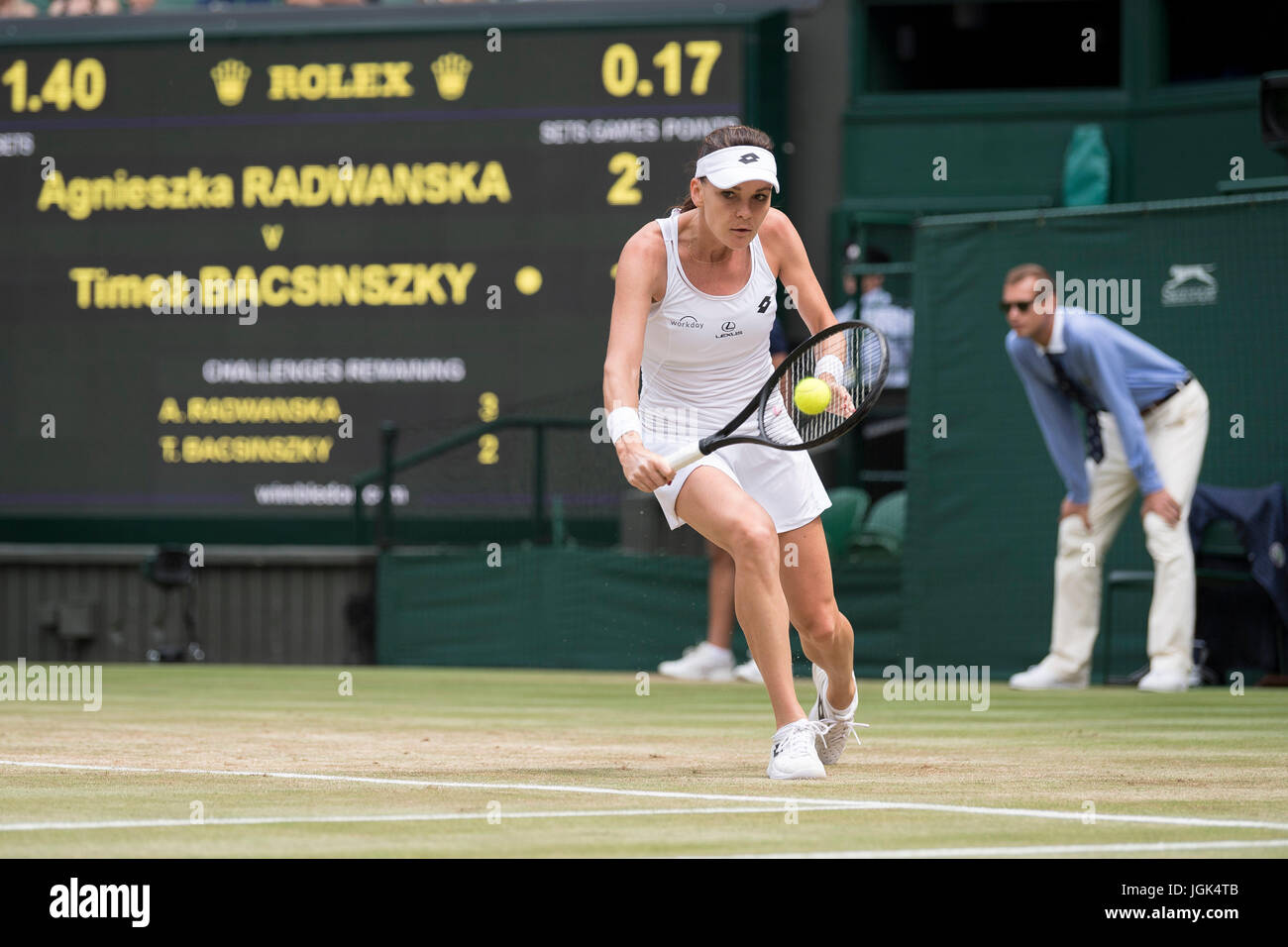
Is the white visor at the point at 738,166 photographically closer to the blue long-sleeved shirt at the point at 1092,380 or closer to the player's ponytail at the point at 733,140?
the player's ponytail at the point at 733,140

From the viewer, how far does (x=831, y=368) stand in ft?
19.9

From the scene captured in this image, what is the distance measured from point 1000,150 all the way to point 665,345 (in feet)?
28.9

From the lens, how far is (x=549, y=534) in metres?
13.1

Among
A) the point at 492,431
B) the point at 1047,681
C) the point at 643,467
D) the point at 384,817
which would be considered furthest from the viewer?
the point at 492,431

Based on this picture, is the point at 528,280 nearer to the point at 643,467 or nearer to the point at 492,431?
the point at 492,431

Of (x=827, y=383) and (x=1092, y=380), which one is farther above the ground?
(x=1092, y=380)

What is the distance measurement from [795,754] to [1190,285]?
19.9ft

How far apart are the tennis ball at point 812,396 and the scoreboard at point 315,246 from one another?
7.02m

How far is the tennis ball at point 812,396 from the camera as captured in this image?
19.4 ft

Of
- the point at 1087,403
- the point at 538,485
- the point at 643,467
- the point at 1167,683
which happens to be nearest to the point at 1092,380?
the point at 1087,403

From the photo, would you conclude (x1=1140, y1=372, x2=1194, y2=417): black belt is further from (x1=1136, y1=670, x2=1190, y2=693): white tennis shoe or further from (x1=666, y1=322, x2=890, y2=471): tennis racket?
(x1=666, y1=322, x2=890, y2=471): tennis racket

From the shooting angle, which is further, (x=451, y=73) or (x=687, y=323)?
(x=451, y=73)

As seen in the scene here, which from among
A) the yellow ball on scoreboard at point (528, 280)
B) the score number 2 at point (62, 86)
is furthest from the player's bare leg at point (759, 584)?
the score number 2 at point (62, 86)

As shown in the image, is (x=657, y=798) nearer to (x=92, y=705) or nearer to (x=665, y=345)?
(x=665, y=345)
